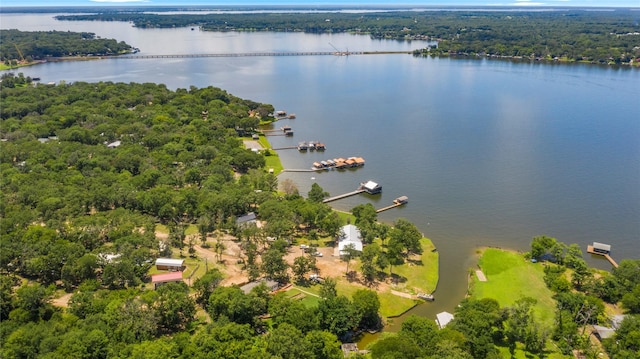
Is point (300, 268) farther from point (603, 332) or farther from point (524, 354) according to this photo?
point (603, 332)

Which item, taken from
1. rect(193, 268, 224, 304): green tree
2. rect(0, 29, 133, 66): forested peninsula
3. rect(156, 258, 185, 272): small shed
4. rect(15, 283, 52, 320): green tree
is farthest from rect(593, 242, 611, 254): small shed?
rect(0, 29, 133, 66): forested peninsula

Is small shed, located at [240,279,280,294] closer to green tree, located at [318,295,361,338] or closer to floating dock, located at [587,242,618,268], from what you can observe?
green tree, located at [318,295,361,338]

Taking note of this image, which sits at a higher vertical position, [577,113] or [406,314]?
[577,113]

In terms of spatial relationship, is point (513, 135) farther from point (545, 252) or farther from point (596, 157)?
point (545, 252)

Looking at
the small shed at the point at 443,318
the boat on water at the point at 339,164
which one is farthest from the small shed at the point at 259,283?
the boat on water at the point at 339,164

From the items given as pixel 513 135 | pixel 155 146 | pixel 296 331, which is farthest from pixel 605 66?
pixel 296 331

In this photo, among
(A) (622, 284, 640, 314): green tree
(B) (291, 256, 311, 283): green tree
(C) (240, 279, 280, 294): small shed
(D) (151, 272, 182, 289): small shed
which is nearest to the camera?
(A) (622, 284, 640, 314): green tree

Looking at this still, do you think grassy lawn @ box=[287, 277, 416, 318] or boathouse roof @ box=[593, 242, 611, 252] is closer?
grassy lawn @ box=[287, 277, 416, 318]
